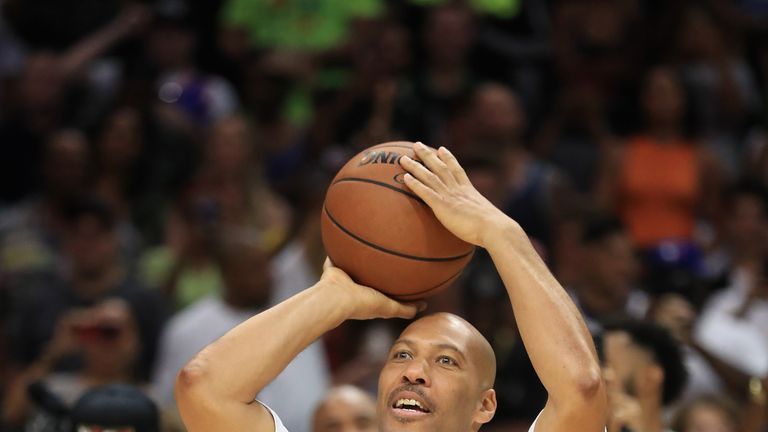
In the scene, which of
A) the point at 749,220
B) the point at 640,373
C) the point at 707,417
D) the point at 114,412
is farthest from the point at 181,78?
the point at 640,373

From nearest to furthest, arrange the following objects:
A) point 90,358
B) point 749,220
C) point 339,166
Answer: point 90,358 < point 339,166 < point 749,220

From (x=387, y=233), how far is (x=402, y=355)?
56cm

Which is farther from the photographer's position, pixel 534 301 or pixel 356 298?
pixel 356 298

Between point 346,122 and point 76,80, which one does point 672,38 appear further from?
point 76,80

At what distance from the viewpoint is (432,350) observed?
5.15m

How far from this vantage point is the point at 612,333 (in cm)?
666

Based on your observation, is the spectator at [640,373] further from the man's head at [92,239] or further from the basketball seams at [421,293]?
the man's head at [92,239]

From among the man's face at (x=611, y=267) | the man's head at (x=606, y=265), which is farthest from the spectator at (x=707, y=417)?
the man's face at (x=611, y=267)

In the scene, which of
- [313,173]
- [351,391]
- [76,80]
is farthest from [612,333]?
[76,80]

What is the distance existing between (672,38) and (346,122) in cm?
282

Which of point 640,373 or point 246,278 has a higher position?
point 640,373

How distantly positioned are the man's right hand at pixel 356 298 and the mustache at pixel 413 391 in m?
0.26

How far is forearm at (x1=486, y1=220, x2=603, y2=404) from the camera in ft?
15.4

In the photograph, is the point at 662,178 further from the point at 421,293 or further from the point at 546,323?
the point at 546,323
